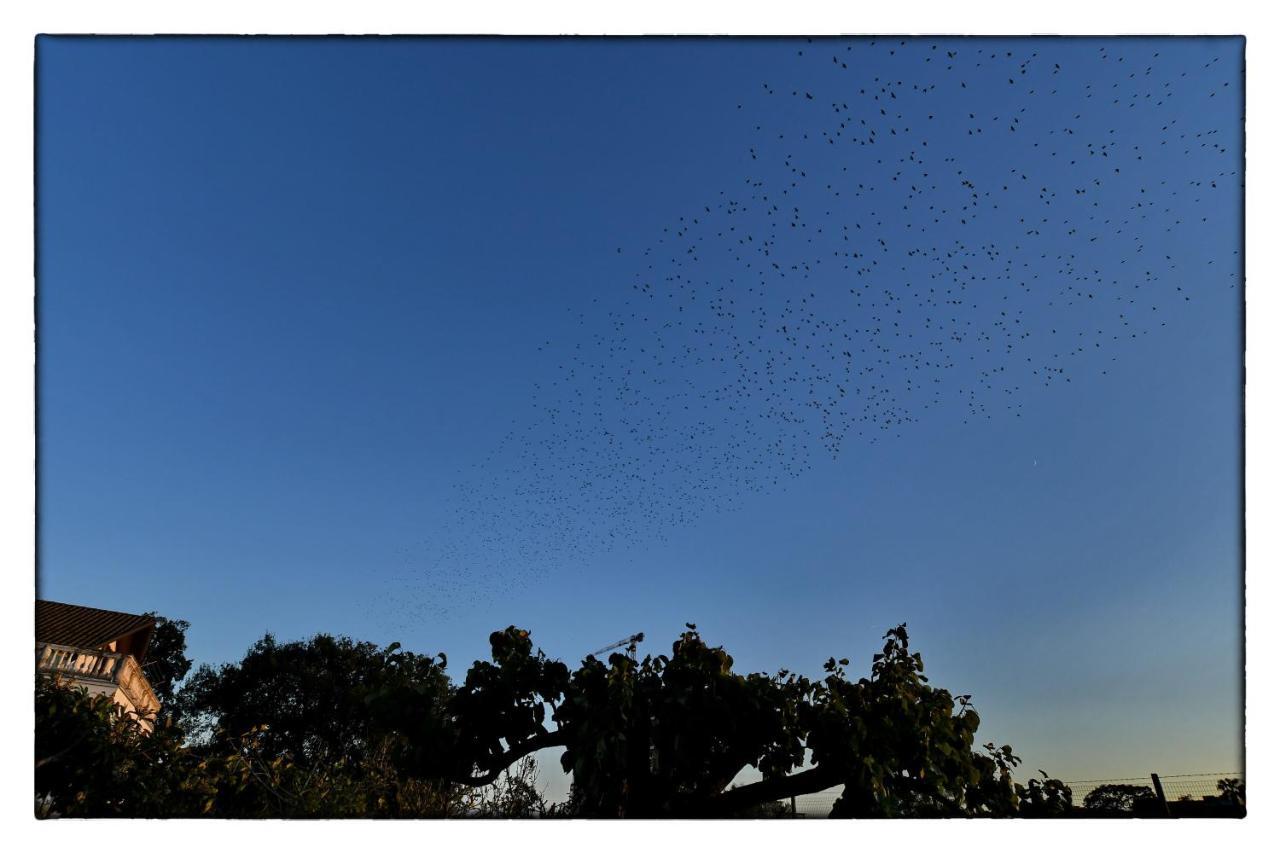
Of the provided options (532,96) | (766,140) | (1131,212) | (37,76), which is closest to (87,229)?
(37,76)

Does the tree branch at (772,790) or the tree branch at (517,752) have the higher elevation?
the tree branch at (517,752)

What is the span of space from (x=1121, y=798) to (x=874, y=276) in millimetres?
3849

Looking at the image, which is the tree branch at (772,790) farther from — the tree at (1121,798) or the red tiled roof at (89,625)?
the red tiled roof at (89,625)

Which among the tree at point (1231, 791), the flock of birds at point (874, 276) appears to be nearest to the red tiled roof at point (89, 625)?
the flock of birds at point (874, 276)

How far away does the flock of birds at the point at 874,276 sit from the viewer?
14.1ft

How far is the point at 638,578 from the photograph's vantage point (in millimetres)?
6832

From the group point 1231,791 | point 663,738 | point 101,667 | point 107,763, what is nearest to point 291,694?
point 101,667

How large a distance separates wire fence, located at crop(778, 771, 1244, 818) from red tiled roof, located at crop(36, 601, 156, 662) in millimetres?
10598

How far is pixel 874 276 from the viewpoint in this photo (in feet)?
19.5

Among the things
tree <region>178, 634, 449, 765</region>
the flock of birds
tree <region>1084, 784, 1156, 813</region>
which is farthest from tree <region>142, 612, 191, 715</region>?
tree <region>1084, 784, 1156, 813</region>

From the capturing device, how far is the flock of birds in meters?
4.29

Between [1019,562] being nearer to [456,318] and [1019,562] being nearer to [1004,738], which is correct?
[1004,738]

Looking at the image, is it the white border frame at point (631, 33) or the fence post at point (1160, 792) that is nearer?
the white border frame at point (631, 33)

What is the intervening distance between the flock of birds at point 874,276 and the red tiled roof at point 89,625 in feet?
22.6
